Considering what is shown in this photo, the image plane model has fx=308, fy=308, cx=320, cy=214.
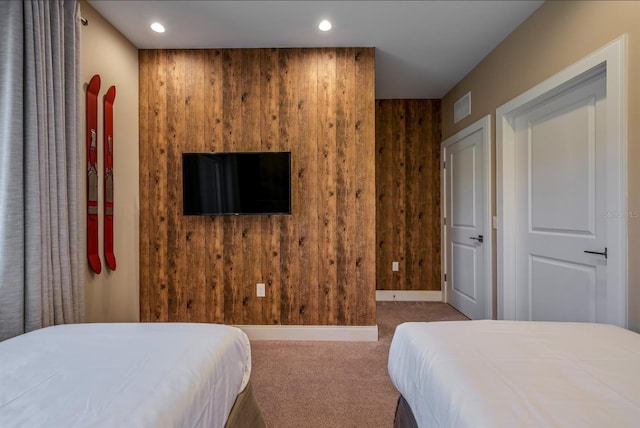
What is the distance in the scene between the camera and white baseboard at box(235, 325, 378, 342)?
9.21 ft

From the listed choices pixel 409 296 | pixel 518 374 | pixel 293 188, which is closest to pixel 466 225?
pixel 409 296

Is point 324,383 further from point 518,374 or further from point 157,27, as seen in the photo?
point 157,27

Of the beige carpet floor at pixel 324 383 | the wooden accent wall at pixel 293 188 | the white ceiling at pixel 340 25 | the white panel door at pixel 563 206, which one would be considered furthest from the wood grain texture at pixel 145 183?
the white panel door at pixel 563 206

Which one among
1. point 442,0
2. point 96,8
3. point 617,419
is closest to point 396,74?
point 442,0

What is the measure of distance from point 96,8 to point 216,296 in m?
2.48

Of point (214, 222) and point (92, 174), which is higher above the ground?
point (92, 174)

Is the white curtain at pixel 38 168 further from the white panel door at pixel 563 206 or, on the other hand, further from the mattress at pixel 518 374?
the white panel door at pixel 563 206

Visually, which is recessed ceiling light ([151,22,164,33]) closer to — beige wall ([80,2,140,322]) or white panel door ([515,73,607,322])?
beige wall ([80,2,140,322])

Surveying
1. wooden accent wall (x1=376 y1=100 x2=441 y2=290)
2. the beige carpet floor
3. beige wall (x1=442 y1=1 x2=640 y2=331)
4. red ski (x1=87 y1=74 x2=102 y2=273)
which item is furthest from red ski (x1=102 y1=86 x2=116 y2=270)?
beige wall (x1=442 y1=1 x2=640 y2=331)

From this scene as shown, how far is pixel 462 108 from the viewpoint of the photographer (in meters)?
3.50

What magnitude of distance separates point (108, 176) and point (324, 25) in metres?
2.10

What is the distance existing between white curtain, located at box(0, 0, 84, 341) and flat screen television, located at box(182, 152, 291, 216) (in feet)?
3.27

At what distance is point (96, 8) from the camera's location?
7.58ft

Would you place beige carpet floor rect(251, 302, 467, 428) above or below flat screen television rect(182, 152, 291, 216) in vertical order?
below
